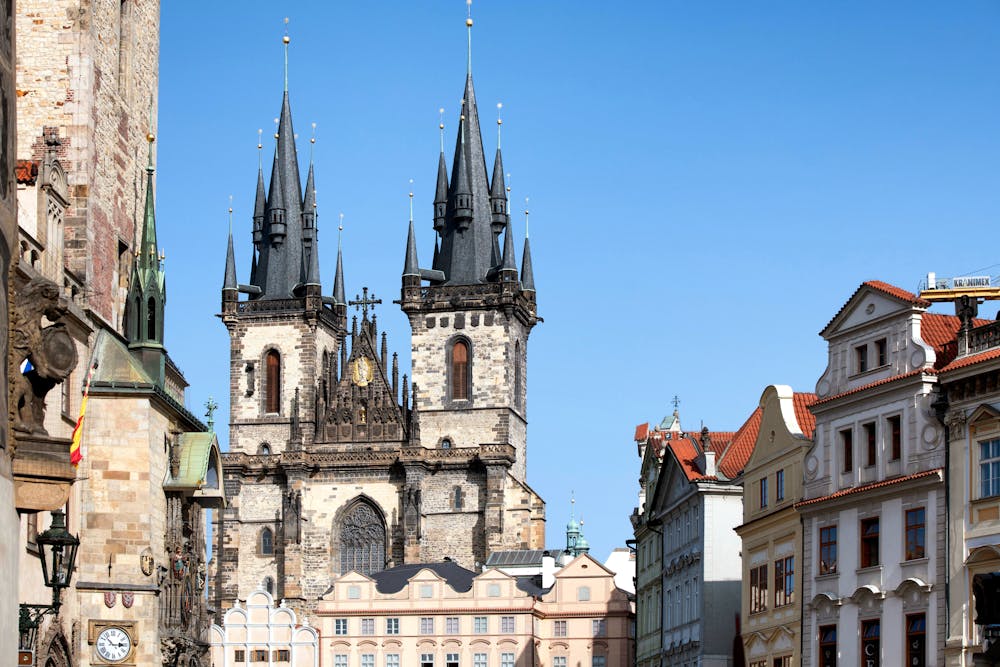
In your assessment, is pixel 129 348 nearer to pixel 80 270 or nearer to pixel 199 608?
pixel 80 270

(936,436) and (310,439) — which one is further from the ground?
(310,439)

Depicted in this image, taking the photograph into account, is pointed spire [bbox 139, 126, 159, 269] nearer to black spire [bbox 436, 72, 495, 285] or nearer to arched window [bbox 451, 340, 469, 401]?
arched window [bbox 451, 340, 469, 401]

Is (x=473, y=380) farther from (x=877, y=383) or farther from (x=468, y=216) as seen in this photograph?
(x=877, y=383)

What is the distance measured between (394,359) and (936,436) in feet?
212

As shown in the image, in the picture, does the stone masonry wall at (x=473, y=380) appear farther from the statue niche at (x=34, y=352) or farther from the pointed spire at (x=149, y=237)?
the statue niche at (x=34, y=352)

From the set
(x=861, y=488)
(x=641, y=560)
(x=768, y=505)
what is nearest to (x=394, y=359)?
(x=641, y=560)

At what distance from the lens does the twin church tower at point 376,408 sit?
91375mm

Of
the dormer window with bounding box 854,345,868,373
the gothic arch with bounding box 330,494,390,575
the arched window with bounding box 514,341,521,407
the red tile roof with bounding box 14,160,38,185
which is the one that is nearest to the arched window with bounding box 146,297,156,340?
the red tile roof with bounding box 14,160,38,185

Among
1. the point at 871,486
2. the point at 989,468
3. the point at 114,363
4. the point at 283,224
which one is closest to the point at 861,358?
the point at 871,486

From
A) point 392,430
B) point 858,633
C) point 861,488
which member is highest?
point 392,430

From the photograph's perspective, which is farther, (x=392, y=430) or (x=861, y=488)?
(x=392, y=430)

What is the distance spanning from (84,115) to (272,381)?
6327cm

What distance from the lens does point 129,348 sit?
3441cm

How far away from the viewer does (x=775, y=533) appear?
3981 centimetres
